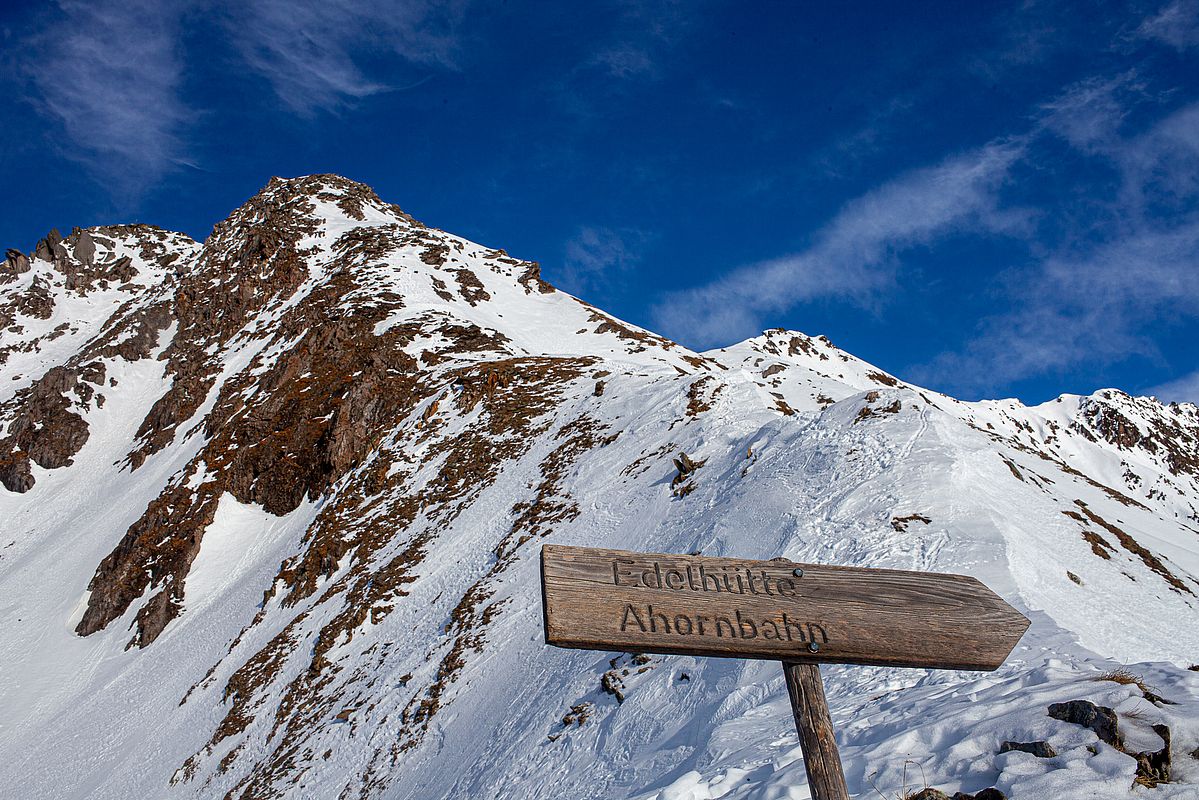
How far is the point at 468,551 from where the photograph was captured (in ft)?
81.8

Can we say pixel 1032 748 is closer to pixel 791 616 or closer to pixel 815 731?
pixel 815 731

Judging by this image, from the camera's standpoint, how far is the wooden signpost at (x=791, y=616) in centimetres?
341

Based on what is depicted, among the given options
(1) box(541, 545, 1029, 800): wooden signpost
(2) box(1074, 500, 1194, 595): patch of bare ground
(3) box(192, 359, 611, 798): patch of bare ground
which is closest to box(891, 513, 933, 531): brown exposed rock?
(2) box(1074, 500, 1194, 595): patch of bare ground

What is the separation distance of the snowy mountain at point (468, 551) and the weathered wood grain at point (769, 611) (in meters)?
1.29

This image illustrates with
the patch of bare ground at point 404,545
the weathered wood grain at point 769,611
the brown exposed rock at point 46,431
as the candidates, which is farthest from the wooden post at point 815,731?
the brown exposed rock at point 46,431

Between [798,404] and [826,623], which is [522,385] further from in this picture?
[826,623]

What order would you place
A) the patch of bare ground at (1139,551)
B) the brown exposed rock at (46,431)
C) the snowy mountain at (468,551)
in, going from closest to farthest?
the snowy mountain at (468,551), the patch of bare ground at (1139,551), the brown exposed rock at (46,431)

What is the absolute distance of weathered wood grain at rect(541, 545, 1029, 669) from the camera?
3402mm

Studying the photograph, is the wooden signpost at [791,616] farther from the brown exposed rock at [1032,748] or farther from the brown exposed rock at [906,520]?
the brown exposed rock at [906,520]

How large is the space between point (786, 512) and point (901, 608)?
1140 cm

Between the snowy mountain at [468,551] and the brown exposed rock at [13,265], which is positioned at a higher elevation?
the brown exposed rock at [13,265]

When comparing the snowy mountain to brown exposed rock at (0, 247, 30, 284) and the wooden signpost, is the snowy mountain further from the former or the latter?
brown exposed rock at (0, 247, 30, 284)

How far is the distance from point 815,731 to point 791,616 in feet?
2.37

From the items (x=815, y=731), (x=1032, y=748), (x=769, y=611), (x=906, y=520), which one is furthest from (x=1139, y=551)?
(x=769, y=611)
